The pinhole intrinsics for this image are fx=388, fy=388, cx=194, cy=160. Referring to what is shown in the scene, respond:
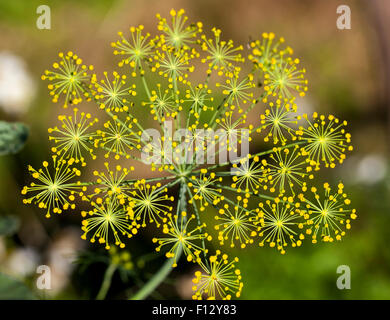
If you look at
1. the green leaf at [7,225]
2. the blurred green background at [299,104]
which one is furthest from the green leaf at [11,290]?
the blurred green background at [299,104]

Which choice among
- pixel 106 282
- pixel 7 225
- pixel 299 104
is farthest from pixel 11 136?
pixel 299 104

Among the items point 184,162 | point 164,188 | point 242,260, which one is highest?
point 184,162

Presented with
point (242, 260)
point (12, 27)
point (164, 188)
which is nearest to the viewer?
point (164, 188)

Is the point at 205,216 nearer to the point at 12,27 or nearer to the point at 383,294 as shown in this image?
the point at 383,294

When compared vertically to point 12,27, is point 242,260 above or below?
below

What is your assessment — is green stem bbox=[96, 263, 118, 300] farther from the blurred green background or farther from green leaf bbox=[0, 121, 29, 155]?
green leaf bbox=[0, 121, 29, 155]

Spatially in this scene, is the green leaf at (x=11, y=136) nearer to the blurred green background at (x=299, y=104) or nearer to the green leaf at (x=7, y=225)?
the green leaf at (x=7, y=225)
